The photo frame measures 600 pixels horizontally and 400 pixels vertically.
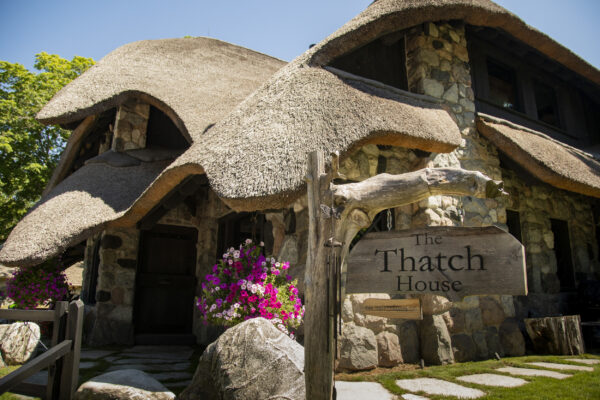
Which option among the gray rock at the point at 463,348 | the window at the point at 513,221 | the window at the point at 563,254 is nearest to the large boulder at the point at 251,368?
the gray rock at the point at 463,348

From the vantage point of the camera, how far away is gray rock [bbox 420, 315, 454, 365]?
3775 mm

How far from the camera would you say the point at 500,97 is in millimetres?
8023

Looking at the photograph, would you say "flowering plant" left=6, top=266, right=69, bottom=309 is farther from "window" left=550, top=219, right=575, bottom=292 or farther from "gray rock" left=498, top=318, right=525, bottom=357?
"window" left=550, top=219, right=575, bottom=292

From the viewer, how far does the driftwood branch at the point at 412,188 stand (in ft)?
6.76

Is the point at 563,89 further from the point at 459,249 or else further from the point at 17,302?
the point at 17,302

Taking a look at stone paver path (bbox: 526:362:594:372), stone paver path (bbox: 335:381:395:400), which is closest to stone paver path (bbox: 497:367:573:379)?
stone paver path (bbox: 526:362:594:372)

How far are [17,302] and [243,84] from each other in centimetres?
498

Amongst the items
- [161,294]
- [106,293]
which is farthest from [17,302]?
[161,294]

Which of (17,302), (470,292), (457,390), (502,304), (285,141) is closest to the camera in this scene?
(470,292)

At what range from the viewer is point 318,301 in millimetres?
1992

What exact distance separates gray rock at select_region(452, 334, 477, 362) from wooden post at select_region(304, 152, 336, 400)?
2651 mm

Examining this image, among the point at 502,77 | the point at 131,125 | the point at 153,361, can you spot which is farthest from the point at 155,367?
the point at 502,77

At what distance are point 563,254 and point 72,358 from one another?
284 inches

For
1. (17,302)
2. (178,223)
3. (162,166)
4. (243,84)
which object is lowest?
(17,302)
